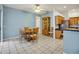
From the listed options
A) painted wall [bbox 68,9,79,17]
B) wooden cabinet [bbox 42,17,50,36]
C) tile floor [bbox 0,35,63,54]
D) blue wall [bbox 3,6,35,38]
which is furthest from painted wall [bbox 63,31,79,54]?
wooden cabinet [bbox 42,17,50,36]

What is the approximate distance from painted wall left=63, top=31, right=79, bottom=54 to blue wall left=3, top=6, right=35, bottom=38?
16.7 feet

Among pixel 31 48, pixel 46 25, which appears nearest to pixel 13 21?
pixel 46 25

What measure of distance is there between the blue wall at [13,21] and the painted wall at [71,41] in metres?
5.09

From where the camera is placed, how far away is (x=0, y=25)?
7.54 metres

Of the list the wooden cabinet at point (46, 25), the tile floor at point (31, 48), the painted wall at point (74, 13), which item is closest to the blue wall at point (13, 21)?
the wooden cabinet at point (46, 25)

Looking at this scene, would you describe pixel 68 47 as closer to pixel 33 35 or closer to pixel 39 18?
pixel 33 35

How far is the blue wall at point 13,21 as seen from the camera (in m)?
8.31

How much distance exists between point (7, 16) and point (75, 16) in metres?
4.87

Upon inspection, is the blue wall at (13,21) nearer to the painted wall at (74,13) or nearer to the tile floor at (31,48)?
the tile floor at (31,48)

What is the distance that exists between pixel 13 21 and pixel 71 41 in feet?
18.8

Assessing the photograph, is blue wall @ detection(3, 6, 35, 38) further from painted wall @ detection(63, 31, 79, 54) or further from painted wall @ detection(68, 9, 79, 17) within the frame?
painted wall @ detection(63, 31, 79, 54)

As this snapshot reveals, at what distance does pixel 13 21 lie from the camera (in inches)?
352

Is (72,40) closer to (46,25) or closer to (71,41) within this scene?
(71,41)
